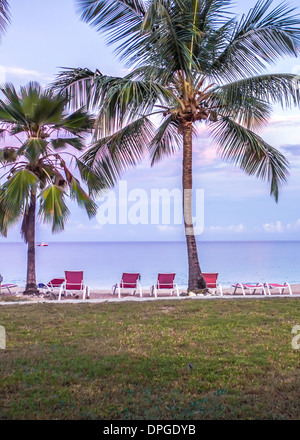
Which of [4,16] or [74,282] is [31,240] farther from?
[4,16]

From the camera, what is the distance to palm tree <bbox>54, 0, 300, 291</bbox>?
9.73m

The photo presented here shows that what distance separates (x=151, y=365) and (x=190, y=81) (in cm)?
764

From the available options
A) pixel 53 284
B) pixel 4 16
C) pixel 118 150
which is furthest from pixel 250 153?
pixel 4 16

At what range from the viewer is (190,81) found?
10516 mm

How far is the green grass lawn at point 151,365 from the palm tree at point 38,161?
3341 mm

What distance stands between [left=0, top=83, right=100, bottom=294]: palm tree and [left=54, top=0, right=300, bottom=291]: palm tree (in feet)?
2.15

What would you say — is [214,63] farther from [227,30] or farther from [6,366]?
[6,366]

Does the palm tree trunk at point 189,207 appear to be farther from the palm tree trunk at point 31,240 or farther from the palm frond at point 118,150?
the palm tree trunk at point 31,240

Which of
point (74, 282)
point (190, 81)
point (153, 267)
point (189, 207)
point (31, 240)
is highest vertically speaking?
point (190, 81)

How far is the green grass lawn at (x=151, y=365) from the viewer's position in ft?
11.8

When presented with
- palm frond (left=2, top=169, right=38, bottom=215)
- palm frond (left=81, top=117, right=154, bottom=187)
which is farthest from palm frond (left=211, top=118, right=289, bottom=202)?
palm frond (left=2, top=169, right=38, bottom=215)

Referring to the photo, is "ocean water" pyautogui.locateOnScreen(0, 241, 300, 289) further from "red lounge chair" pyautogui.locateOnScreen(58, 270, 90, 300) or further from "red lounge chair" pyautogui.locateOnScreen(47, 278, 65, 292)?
"red lounge chair" pyautogui.locateOnScreen(58, 270, 90, 300)

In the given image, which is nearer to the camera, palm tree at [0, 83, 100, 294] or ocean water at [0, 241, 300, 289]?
palm tree at [0, 83, 100, 294]

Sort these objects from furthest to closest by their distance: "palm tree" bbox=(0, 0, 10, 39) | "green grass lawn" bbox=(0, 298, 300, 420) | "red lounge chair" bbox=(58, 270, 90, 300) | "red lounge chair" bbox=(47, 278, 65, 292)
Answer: "red lounge chair" bbox=(47, 278, 65, 292) → "red lounge chair" bbox=(58, 270, 90, 300) → "palm tree" bbox=(0, 0, 10, 39) → "green grass lawn" bbox=(0, 298, 300, 420)
